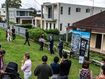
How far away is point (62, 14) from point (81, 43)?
A: 28651 millimetres

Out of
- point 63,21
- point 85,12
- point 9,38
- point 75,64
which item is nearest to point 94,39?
point 9,38

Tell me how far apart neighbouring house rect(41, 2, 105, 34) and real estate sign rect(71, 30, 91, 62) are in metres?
26.6

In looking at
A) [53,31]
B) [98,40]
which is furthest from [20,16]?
[98,40]

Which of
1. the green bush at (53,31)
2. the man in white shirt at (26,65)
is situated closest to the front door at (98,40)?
the green bush at (53,31)

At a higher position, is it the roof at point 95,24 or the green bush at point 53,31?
the roof at point 95,24

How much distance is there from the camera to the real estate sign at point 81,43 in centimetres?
2012

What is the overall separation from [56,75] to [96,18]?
82.3ft

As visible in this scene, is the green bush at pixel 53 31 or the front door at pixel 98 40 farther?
the green bush at pixel 53 31

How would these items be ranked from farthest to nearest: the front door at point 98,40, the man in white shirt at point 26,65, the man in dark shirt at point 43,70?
1. the front door at point 98,40
2. the man in white shirt at point 26,65
3. the man in dark shirt at point 43,70

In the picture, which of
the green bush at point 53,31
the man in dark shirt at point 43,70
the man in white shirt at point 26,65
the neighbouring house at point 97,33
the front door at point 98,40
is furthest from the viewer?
the green bush at point 53,31

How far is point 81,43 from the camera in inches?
818

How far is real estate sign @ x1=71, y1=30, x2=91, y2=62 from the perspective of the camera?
66.0 ft

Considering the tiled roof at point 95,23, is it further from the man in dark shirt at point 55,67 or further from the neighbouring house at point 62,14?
the man in dark shirt at point 55,67

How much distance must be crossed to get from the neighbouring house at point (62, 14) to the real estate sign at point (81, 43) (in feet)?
87.2
